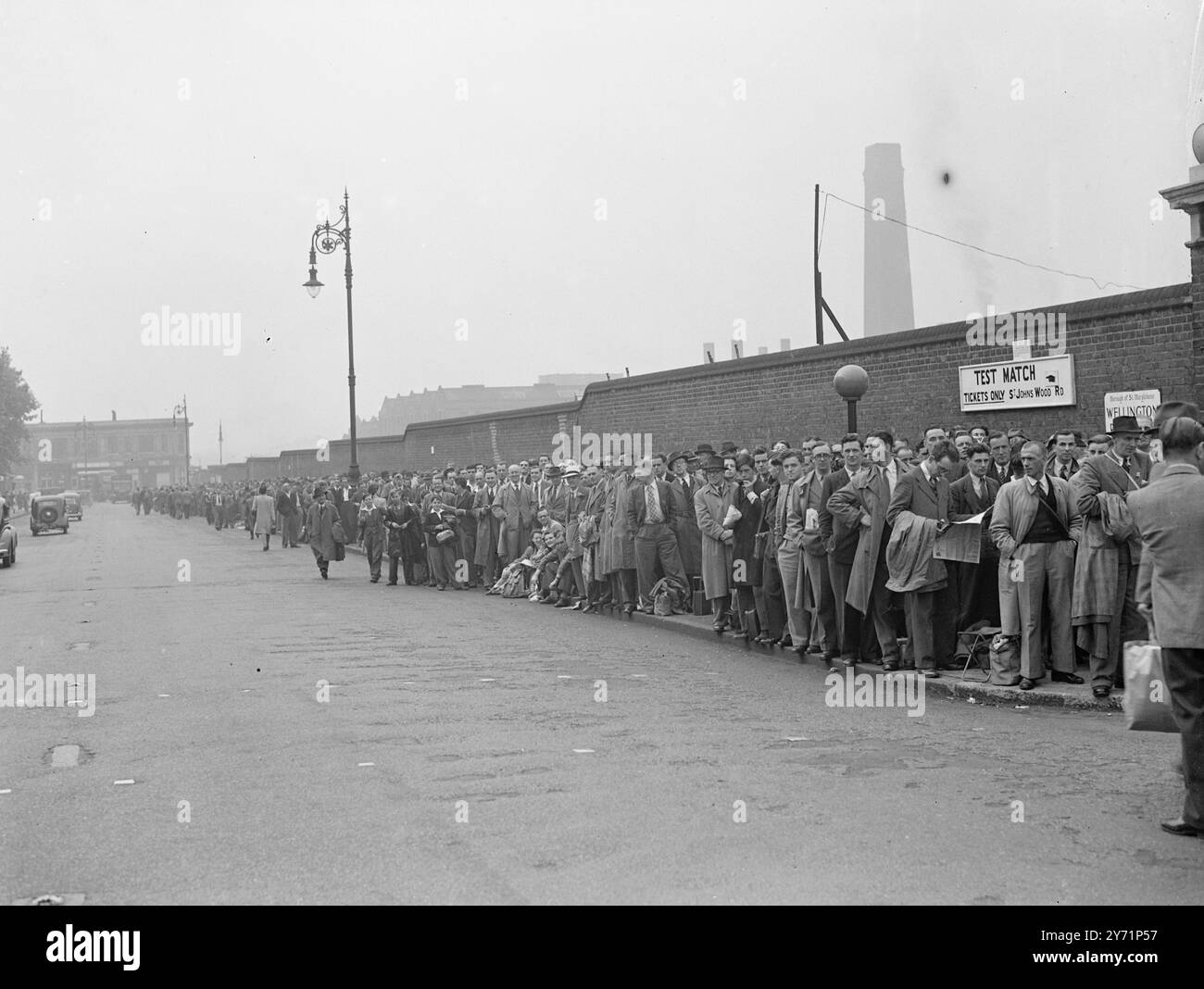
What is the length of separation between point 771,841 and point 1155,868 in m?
1.62

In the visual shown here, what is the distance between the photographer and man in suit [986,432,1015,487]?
490 inches

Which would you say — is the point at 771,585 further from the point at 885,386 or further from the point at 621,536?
the point at 885,386

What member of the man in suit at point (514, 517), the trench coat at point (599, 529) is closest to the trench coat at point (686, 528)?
the trench coat at point (599, 529)

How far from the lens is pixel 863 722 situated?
30.3 feet

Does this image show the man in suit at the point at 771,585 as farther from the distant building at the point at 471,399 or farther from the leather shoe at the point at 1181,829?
the distant building at the point at 471,399

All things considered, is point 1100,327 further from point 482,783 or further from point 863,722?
point 482,783

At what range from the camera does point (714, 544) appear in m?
14.5

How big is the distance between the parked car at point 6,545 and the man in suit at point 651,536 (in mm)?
20058

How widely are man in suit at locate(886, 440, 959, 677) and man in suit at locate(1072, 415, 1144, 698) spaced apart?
4.66 feet

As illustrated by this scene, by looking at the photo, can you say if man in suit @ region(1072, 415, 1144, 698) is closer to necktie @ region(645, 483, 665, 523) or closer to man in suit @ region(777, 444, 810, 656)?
man in suit @ region(777, 444, 810, 656)

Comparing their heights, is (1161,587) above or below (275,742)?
above
